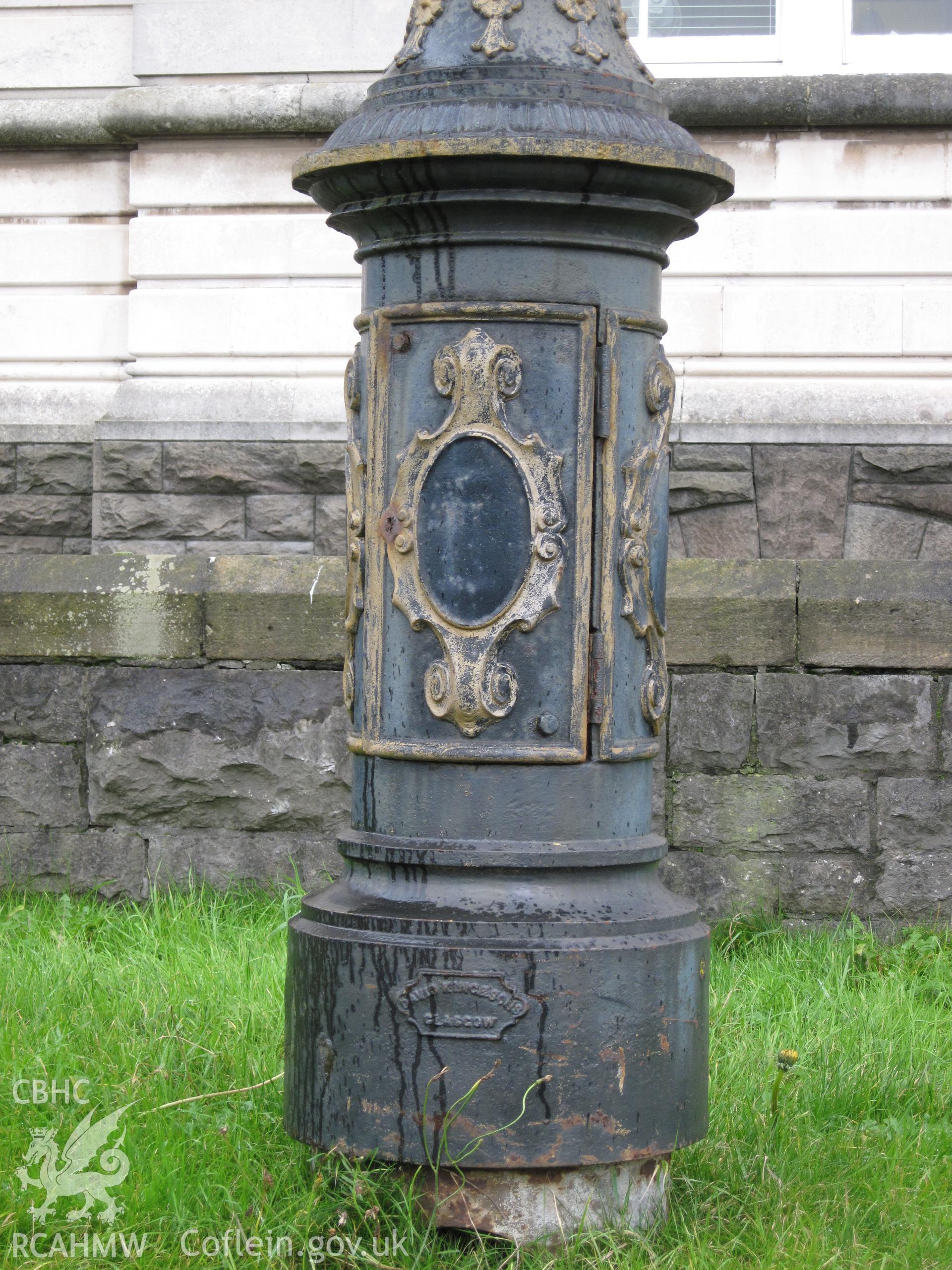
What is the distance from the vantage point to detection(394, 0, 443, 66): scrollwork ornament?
2.83 meters

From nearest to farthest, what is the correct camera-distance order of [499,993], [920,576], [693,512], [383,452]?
[499,993] < [383,452] < [920,576] < [693,512]

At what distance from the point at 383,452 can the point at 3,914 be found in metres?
2.80

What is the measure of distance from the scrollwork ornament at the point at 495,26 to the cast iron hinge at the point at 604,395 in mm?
580

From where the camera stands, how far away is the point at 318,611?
16.2 ft

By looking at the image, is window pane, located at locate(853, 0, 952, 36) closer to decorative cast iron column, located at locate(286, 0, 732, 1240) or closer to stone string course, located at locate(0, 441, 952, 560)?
stone string course, located at locate(0, 441, 952, 560)

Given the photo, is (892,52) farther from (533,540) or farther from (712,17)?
(533,540)

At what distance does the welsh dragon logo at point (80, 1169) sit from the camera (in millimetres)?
2768

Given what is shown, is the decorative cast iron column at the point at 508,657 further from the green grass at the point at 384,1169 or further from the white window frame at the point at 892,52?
the white window frame at the point at 892,52

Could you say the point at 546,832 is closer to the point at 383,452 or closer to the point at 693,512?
the point at 383,452

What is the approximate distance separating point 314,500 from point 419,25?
13.9 ft

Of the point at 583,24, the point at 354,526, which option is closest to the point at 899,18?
the point at 583,24

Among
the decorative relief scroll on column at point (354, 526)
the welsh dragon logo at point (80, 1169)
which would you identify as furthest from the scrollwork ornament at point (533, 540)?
the welsh dragon logo at point (80, 1169)

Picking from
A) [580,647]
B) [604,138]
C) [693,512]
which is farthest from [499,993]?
[693,512]

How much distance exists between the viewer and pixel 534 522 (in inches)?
107
